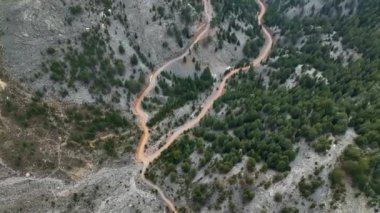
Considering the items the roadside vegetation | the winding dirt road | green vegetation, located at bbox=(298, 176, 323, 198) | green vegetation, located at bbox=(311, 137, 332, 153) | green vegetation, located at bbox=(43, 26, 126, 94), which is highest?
green vegetation, located at bbox=(43, 26, 126, 94)

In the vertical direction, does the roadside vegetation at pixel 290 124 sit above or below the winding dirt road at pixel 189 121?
below

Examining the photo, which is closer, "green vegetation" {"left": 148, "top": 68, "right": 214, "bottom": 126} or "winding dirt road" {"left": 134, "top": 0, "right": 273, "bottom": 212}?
"winding dirt road" {"left": 134, "top": 0, "right": 273, "bottom": 212}

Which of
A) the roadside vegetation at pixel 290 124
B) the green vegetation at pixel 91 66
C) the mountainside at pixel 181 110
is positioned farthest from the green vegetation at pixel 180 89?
the green vegetation at pixel 91 66

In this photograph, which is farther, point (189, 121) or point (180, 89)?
point (180, 89)

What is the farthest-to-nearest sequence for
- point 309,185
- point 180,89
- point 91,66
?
point 180,89
point 91,66
point 309,185

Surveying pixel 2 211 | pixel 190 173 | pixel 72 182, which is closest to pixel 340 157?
pixel 190 173

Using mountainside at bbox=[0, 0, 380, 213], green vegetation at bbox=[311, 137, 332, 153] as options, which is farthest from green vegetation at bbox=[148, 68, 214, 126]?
green vegetation at bbox=[311, 137, 332, 153]

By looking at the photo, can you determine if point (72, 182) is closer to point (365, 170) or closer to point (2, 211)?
point (2, 211)

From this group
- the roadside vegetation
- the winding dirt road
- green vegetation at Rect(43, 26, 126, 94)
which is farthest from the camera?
green vegetation at Rect(43, 26, 126, 94)

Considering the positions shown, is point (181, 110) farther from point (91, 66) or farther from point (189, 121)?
point (91, 66)

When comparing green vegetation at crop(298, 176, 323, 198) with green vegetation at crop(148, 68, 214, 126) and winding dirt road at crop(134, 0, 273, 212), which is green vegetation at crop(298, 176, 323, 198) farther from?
green vegetation at crop(148, 68, 214, 126)

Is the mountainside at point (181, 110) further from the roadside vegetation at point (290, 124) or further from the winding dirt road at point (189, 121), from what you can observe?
the winding dirt road at point (189, 121)

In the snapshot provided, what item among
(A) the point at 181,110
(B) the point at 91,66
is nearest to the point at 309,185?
(A) the point at 181,110
